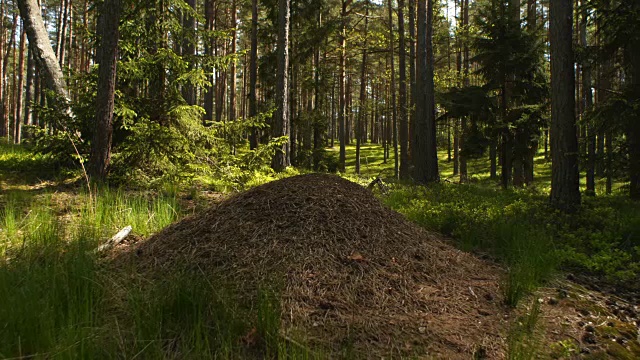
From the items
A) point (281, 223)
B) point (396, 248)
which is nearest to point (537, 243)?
point (396, 248)

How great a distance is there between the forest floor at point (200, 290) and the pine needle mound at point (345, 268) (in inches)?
9.2

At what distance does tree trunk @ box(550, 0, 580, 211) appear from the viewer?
7.64 m

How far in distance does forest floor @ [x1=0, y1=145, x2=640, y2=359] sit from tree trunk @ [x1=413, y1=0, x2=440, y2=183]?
6483 mm

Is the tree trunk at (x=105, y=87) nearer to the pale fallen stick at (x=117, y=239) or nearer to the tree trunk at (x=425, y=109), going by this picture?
the pale fallen stick at (x=117, y=239)

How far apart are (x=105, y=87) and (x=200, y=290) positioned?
5.39 meters

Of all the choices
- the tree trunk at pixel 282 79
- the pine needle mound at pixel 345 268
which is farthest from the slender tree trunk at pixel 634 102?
the tree trunk at pixel 282 79

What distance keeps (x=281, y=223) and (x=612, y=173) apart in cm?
767

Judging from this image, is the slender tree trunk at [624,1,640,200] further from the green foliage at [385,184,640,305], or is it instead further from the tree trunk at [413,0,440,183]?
the tree trunk at [413,0,440,183]

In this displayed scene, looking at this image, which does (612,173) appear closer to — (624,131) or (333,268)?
(624,131)

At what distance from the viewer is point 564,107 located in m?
7.70

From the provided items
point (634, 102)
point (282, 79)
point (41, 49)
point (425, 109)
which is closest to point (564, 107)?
point (634, 102)

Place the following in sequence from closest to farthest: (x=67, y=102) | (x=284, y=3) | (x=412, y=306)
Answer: (x=412, y=306) < (x=67, y=102) < (x=284, y=3)

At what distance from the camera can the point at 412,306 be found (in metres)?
3.28

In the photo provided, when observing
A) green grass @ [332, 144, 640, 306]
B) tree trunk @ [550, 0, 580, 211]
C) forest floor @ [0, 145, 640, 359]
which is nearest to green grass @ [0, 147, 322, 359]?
forest floor @ [0, 145, 640, 359]
